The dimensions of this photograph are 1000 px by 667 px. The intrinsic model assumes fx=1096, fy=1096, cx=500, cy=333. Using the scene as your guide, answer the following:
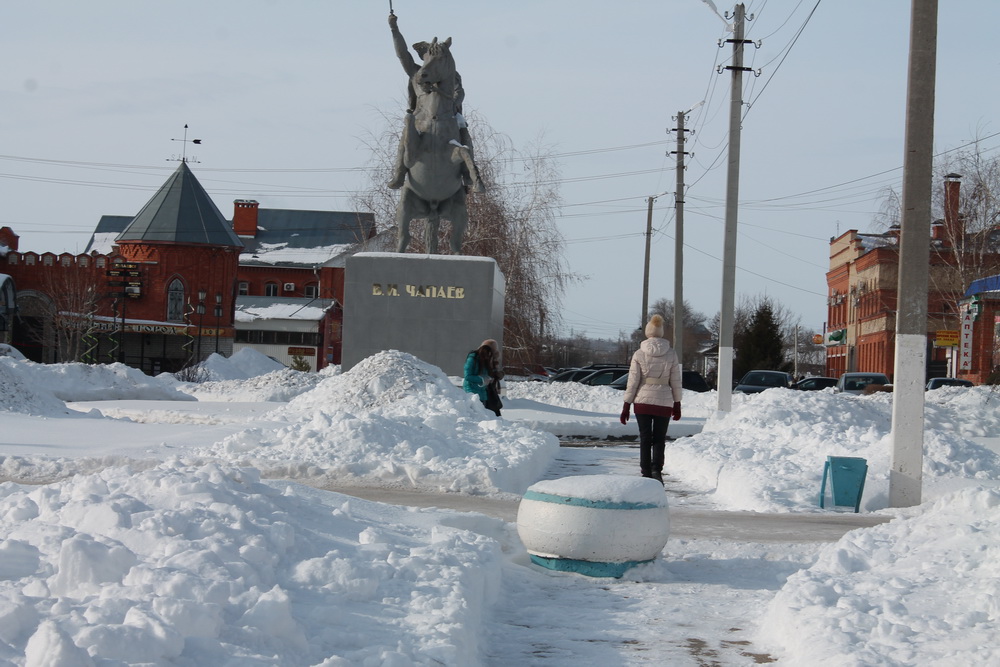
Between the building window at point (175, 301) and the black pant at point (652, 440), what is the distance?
61.2 metres

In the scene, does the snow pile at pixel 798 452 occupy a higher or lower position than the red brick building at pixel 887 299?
lower

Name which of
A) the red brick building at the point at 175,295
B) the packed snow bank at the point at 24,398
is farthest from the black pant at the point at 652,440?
the red brick building at the point at 175,295

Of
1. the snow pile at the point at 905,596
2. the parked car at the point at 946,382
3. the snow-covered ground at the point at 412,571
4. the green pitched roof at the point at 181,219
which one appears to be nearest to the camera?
the snow-covered ground at the point at 412,571

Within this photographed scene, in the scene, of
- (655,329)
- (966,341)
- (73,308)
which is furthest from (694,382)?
(73,308)

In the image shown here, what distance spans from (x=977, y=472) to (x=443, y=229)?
1229 inches

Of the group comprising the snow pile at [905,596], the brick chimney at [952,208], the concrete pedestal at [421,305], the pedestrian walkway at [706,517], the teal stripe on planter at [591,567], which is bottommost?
the teal stripe on planter at [591,567]

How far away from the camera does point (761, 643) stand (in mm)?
5965

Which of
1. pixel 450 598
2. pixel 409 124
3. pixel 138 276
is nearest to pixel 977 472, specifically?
pixel 450 598

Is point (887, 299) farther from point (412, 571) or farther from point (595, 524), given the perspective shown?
point (412, 571)

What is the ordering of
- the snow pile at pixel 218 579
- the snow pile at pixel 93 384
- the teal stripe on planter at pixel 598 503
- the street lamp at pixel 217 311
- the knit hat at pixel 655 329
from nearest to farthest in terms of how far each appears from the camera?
the snow pile at pixel 218 579
the teal stripe on planter at pixel 598 503
the knit hat at pixel 655 329
the snow pile at pixel 93 384
the street lamp at pixel 217 311

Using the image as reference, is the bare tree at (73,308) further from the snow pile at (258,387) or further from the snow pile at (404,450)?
the snow pile at (404,450)

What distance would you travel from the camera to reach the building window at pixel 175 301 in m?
68.9

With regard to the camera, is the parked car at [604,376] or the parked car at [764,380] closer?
the parked car at [604,376]

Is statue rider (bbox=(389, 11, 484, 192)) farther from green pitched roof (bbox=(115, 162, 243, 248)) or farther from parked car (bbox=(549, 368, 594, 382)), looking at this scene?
green pitched roof (bbox=(115, 162, 243, 248))
